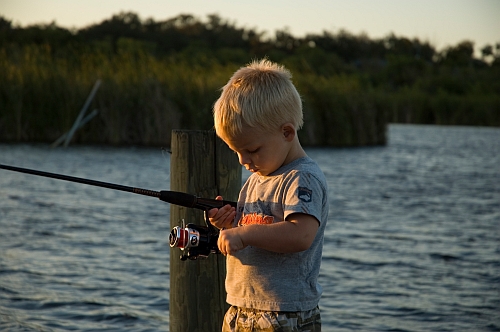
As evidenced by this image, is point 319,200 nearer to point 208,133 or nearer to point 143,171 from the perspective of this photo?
point 208,133

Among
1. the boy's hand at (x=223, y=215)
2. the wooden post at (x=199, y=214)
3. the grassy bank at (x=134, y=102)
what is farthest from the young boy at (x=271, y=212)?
the grassy bank at (x=134, y=102)

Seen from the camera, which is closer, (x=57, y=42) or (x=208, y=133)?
(x=208, y=133)

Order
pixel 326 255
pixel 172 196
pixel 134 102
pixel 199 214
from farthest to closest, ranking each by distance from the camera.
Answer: pixel 134 102 < pixel 326 255 < pixel 199 214 < pixel 172 196

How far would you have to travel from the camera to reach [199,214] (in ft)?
10.8

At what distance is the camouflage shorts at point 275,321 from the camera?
2230 mm

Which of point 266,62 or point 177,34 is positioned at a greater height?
point 177,34

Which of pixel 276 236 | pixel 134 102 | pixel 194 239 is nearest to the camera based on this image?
pixel 276 236

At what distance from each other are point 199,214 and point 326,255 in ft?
12.8

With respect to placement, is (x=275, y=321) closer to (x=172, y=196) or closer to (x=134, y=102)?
(x=172, y=196)

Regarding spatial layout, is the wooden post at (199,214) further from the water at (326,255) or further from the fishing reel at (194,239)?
the water at (326,255)

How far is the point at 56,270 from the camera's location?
618 centimetres

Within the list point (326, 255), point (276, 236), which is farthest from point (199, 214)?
point (326, 255)

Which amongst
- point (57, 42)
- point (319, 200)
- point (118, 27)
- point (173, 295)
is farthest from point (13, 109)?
point (118, 27)

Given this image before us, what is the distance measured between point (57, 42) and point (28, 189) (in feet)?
100
